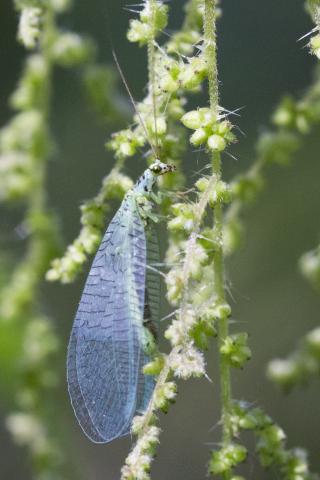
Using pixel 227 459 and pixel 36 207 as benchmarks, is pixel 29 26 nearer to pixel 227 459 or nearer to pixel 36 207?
pixel 36 207

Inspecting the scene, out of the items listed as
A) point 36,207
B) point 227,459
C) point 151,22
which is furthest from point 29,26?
point 227,459

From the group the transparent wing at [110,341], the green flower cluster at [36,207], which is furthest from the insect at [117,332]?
the green flower cluster at [36,207]

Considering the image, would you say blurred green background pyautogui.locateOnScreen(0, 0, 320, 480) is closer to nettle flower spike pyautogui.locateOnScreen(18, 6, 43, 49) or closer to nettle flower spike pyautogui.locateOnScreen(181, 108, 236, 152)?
nettle flower spike pyautogui.locateOnScreen(18, 6, 43, 49)

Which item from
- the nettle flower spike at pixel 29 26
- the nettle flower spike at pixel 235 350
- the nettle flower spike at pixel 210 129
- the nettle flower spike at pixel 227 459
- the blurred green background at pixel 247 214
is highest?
the blurred green background at pixel 247 214

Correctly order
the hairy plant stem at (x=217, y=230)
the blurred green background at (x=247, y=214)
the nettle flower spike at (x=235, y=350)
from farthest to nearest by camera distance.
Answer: the blurred green background at (x=247, y=214) → the nettle flower spike at (x=235, y=350) → the hairy plant stem at (x=217, y=230)

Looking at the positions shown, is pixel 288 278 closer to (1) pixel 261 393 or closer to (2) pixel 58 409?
(1) pixel 261 393

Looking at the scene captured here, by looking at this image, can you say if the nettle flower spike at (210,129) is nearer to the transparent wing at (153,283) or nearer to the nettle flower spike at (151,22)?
the nettle flower spike at (151,22)
